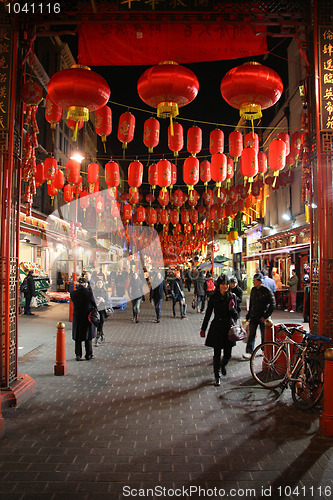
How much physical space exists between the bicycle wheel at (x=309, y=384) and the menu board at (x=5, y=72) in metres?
6.41

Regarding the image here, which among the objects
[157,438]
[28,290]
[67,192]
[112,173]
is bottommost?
[157,438]

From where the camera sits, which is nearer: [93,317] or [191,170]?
[93,317]

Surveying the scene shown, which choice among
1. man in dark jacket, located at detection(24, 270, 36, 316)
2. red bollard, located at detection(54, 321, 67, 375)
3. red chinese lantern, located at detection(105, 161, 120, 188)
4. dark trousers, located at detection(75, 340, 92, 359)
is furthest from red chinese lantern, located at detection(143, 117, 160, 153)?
man in dark jacket, located at detection(24, 270, 36, 316)

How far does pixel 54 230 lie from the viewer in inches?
1017

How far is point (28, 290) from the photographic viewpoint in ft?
55.1

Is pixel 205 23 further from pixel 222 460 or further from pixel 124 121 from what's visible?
pixel 222 460

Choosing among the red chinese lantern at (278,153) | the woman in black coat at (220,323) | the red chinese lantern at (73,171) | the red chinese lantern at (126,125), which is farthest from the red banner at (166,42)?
the red chinese lantern at (73,171)

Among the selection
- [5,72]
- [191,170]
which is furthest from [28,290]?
[5,72]

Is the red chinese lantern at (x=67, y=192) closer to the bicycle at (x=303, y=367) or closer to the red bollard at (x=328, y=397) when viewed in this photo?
the bicycle at (x=303, y=367)

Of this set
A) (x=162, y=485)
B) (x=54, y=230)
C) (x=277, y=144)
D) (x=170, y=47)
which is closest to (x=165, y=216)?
(x=54, y=230)

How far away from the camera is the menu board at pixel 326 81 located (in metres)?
5.88

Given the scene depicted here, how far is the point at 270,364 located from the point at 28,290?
511 inches

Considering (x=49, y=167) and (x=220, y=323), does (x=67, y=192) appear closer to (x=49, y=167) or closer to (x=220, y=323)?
(x=49, y=167)

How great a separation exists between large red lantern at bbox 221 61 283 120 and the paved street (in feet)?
Answer: 17.6
